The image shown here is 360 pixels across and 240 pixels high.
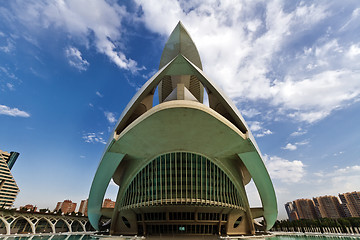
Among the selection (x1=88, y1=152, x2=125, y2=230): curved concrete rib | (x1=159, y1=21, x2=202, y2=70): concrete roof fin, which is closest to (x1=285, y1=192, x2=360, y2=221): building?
(x1=159, y1=21, x2=202, y2=70): concrete roof fin

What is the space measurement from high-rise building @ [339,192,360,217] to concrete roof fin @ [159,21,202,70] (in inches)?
3388

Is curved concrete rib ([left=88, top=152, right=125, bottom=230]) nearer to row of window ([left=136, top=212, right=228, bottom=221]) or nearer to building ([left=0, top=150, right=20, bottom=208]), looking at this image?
row of window ([left=136, top=212, right=228, bottom=221])

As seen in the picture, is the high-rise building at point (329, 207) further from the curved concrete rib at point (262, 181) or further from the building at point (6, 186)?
the building at point (6, 186)

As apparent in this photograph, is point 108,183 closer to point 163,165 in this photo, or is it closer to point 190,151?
point 163,165

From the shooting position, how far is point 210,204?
973 inches

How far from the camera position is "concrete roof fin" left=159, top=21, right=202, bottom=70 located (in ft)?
110

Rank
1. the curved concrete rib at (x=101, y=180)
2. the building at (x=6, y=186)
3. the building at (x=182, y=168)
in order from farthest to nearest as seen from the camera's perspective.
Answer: the building at (x=6, y=186)
the curved concrete rib at (x=101, y=180)
the building at (x=182, y=168)

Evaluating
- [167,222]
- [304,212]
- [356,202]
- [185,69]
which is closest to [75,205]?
[167,222]

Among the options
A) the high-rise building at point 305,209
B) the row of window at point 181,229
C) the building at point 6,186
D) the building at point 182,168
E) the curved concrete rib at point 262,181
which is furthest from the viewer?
the high-rise building at point 305,209

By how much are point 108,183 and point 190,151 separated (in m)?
14.0

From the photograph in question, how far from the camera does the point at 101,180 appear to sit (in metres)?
27.8

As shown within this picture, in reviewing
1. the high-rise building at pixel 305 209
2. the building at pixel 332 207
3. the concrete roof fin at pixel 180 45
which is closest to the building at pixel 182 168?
the concrete roof fin at pixel 180 45

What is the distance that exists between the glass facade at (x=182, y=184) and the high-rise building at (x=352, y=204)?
7460 cm

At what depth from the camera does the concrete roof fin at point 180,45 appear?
33.5m
